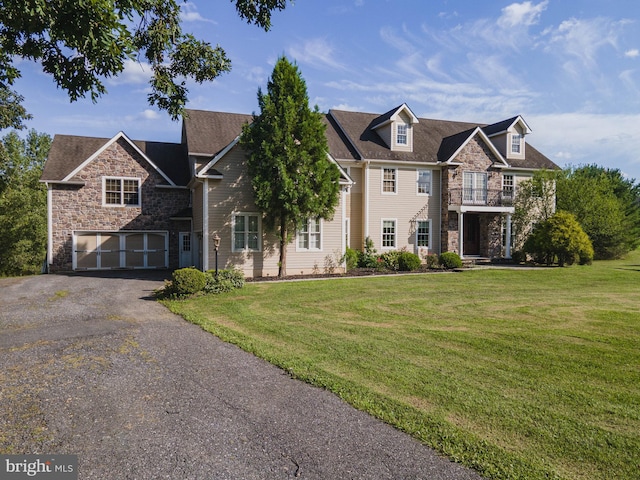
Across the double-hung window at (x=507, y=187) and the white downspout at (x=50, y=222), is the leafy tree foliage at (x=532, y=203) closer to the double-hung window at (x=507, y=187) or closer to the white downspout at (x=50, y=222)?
the double-hung window at (x=507, y=187)

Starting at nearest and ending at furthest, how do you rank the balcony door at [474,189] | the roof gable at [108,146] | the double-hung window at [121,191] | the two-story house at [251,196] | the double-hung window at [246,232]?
the double-hung window at [246,232] → the two-story house at [251,196] → the roof gable at [108,146] → the double-hung window at [121,191] → the balcony door at [474,189]

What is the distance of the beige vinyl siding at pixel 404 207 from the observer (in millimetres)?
23828

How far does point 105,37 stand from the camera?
19.3 ft

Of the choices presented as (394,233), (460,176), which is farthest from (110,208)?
(460,176)

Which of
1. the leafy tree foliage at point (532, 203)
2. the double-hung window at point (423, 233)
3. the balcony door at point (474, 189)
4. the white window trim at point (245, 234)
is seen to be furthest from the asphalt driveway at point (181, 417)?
the leafy tree foliage at point (532, 203)

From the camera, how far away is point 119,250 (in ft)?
72.9

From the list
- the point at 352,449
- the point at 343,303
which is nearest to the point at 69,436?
the point at 352,449

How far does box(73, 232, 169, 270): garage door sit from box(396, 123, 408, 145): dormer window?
47.4 ft

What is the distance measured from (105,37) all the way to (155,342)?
17.2 ft

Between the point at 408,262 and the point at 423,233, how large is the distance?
435 centimetres

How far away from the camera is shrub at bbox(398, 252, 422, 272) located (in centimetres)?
2123

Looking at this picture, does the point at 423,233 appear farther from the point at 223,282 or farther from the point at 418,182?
the point at 223,282

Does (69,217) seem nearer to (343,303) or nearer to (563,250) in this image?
(343,303)

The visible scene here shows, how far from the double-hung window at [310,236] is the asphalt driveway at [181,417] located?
36.7ft
